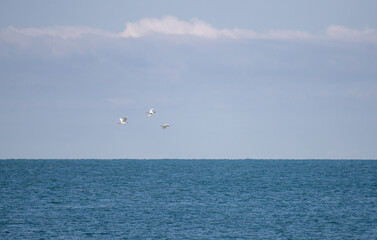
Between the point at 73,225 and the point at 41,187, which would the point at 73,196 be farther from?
the point at 73,225

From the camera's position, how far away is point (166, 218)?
62500 millimetres

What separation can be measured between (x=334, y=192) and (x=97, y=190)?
3223 centimetres

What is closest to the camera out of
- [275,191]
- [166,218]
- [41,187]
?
[166,218]

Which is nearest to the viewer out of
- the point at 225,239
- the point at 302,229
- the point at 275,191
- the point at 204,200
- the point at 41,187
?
the point at 225,239

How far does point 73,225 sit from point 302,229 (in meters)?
19.5

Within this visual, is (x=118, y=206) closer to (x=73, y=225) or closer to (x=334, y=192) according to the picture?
(x=73, y=225)

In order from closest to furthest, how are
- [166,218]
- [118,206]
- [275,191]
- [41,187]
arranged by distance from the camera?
[166,218] < [118,206] < [275,191] < [41,187]

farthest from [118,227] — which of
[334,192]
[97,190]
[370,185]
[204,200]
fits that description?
[370,185]

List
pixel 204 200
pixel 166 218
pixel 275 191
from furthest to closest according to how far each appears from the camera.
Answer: pixel 275 191 → pixel 204 200 → pixel 166 218

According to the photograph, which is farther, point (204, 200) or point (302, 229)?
point (204, 200)

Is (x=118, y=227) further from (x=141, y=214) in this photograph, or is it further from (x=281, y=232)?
(x=281, y=232)

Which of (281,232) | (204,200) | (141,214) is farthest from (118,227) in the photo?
(204,200)

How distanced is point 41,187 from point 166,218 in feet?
138

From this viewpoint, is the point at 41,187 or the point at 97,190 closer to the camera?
the point at 97,190
